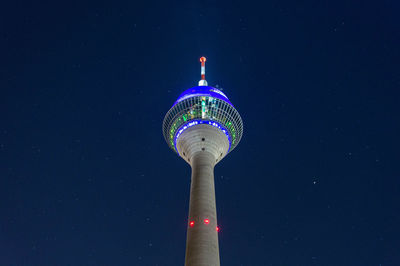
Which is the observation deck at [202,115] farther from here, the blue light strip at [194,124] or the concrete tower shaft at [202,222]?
the concrete tower shaft at [202,222]

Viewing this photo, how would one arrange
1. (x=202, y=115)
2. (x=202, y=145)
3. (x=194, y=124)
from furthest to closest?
(x=202, y=115), (x=194, y=124), (x=202, y=145)

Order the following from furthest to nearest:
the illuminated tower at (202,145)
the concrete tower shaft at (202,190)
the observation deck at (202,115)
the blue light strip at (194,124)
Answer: the observation deck at (202,115) < the blue light strip at (194,124) < the illuminated tower at (202,145) < the concrete tower shaft at (202,190)

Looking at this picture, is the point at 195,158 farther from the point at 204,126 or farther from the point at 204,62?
the point at 204,62

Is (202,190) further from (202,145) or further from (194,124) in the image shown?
(194,124)

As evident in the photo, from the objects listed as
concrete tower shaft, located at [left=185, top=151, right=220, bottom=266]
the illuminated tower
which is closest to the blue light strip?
the illuminated tower

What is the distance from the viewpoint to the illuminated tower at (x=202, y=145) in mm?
40500

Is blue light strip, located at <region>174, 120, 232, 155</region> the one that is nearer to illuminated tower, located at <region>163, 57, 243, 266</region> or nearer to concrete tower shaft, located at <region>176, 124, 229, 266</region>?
illuminated tower, located at <region>163, 57, 243, 266</region>

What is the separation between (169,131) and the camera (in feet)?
184

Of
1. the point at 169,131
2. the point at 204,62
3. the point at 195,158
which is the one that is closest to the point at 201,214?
the point at 195,158

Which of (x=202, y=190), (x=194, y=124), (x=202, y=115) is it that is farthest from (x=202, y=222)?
(x=202, y=115)

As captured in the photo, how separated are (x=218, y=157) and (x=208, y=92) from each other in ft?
35.5

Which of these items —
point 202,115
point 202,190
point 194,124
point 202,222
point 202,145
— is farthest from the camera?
point 202,115

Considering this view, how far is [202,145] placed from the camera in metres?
49.9

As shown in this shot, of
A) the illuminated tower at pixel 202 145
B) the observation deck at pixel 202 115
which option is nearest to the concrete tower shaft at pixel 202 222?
the illuminated tower at pixel 202 145
